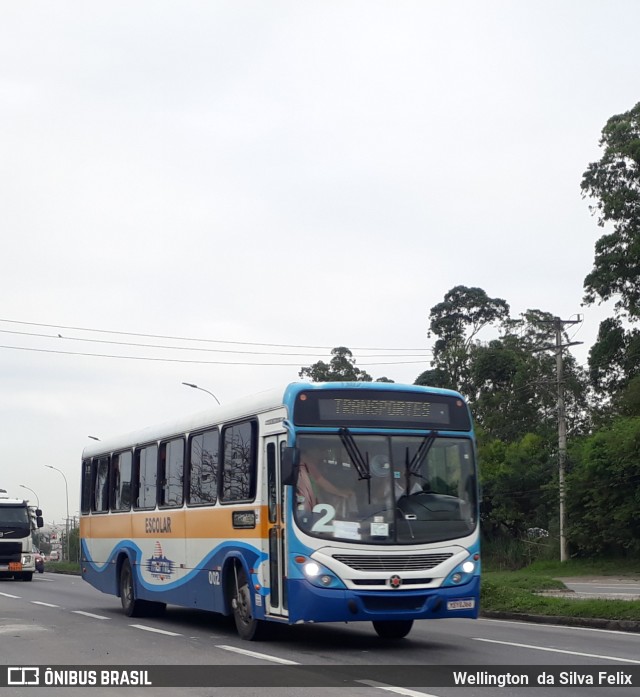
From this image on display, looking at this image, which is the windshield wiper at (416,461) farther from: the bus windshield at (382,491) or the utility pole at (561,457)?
the utility pole at (561,457)

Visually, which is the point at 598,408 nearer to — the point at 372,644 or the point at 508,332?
the point at 508,332

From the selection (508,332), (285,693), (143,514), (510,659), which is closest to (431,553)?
(510,659)

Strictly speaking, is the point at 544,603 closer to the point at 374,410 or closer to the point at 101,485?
the point at 374,410

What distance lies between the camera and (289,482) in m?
13.6

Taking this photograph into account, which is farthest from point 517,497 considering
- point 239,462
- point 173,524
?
point 239,462

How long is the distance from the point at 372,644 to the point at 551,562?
35077 mm

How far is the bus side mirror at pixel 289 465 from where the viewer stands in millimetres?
13547

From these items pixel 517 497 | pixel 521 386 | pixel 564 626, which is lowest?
pixel 564 626

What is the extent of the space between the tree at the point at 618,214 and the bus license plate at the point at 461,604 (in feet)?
116

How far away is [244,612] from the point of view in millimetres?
15211

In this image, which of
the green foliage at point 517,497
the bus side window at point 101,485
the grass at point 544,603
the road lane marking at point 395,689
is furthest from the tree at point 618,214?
the road lane marking at point 395,689

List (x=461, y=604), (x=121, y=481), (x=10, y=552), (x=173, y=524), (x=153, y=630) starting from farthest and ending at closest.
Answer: (x=10, y=552), (x=121, y=481), (x=173, y=524), (x=153, y=630), (x=461, y=604)

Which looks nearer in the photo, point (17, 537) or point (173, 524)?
point (173, 524)

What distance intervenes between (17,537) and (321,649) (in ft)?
88.7
